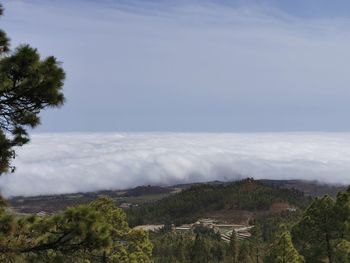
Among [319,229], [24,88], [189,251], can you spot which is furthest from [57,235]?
[189,251]

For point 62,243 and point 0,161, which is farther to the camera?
point 0,161

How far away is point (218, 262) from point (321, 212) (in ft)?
326

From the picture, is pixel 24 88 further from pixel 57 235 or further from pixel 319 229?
pixel 319 229

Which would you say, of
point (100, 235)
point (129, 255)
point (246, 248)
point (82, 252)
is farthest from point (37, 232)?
point (246, 248)

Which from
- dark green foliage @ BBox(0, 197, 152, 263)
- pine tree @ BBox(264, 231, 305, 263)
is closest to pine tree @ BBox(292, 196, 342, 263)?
pine tree @ BBox(264, 231, 305, 263)

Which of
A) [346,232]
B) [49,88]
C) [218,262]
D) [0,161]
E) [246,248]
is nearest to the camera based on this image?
[49,88]

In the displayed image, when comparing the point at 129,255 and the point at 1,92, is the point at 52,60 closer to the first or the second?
the point at 1,92

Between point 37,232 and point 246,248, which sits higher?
point 37,232

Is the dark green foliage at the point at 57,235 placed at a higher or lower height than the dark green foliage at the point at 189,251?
higher

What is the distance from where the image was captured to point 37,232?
1777 cm

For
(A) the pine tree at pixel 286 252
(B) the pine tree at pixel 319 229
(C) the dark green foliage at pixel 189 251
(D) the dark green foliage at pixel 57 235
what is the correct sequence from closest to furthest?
(D) the dark green foliage at pixel 57 235, (A) the pine tree at pixel 286 252, (B) the pine tree at pixel 319 229, (C) the dark green foliage at pixel 189 251

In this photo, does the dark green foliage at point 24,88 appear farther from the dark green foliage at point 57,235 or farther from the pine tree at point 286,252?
the pine tree at point 286,252

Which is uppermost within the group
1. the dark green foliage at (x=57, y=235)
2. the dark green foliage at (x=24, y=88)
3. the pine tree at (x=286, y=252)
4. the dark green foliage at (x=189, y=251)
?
the dark green foliage at (x=24, y=88)

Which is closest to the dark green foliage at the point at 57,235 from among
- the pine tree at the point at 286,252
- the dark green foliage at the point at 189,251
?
the pine tree at the point at 286,252
